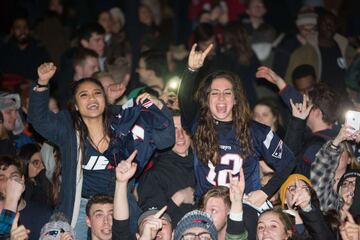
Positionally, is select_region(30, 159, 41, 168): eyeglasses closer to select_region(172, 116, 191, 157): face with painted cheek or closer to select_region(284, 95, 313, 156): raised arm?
select_region(172, 116, 191, 157): face with painted cheek

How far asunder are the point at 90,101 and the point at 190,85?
36.4 inches

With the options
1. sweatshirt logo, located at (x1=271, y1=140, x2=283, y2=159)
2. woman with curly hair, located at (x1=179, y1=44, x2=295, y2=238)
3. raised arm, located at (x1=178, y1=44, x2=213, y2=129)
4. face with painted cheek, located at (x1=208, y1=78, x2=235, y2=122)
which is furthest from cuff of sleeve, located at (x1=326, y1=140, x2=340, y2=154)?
raised arm, located at (x1=178, y1=44, x2=213, y2=129)

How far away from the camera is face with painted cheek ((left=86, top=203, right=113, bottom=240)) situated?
333 inches

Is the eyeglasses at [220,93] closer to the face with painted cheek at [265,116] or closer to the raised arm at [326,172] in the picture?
the raised arm at [326,172]

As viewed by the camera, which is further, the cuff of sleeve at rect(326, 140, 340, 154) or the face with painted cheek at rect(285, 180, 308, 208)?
the cuff of sleeve at rect(326, 140, 340, 154)

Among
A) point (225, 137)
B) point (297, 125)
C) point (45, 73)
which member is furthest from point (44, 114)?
point (297, 125)

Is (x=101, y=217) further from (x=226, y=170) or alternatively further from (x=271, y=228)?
(x=271, y=228)

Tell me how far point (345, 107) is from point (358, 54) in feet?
4.41

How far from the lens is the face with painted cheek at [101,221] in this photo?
8.46 metres

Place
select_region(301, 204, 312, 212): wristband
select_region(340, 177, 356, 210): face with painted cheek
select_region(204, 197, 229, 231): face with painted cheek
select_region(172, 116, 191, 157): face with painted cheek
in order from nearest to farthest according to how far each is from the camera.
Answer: select_region(301, 204, 312, 212): wristband, select_region(204, 197, 229, 231): face with painted cheek, select_region(340, 177, 356, 210): face with painted cheek, select_region(172, 116, 191, 157): face with painted cheek

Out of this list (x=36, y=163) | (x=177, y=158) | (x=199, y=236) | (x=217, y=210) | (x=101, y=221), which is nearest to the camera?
(x=199, y=236)

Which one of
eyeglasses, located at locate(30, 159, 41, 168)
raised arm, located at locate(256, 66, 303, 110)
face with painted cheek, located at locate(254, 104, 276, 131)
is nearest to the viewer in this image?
raised arm, located at locate(256, 66, 303, 110)

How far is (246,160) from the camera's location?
28.6 ft

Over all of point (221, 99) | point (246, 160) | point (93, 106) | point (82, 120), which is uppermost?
point (221, 99)
